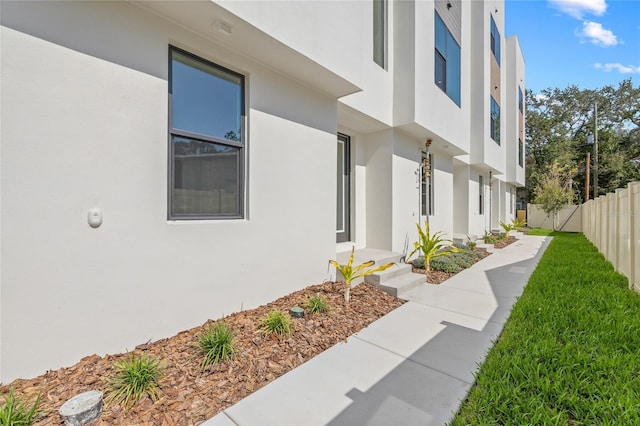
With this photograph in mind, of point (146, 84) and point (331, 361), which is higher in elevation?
point (146, 84)

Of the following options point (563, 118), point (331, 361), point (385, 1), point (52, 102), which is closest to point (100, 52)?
point (52, 102)

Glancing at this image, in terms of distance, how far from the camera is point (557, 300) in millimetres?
4160

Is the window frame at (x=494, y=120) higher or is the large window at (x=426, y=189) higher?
the window frame at (x=494, y=120)

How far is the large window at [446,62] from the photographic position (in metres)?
7.68

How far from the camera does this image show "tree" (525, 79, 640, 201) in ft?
81.7

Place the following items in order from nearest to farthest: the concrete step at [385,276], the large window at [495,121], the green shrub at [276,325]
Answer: the green shrub at [276,325]
the concrete step at [385,276]
the large window at [495,121]

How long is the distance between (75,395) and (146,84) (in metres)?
2.82

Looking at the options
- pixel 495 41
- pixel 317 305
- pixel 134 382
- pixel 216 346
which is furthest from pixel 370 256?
pixel 495 41

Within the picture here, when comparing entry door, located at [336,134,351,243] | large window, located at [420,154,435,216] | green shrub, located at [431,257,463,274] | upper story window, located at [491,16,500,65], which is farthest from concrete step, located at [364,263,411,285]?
upper story window, located at [491,16,500,65]

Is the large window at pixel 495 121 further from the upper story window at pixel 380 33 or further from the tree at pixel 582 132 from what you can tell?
the tree at pixel 582 132

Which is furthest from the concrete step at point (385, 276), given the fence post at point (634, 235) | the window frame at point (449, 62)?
the window frame at point (449, 62)

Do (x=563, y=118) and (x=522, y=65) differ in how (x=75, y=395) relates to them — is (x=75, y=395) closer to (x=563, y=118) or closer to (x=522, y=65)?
(x=522, y=65)

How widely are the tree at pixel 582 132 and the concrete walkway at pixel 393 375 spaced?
26.7 meters

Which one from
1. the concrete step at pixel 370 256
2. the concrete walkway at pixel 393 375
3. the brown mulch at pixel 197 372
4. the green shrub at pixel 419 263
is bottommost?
the concrete walkway at pixel 393 375
